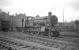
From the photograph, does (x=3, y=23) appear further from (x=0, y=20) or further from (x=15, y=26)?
(x=15, y=26)

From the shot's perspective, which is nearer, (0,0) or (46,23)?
(0,0)

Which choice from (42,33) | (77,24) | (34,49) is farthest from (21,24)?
(77,24)

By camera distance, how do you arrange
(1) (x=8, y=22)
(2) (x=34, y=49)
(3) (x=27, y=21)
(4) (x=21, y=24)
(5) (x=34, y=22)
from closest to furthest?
(2) (x=34, y=49) → (5) (x=34, y=22) → (3) (x=27, y=21) → (4) (x=21, y=24) → (1) (x=8, y=22)

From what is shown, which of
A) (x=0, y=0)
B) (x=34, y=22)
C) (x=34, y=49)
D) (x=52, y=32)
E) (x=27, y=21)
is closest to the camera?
(x=34, y=49)

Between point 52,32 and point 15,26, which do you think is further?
point 15,26

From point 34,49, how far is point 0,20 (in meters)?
18.6

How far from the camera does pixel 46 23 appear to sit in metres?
16.1

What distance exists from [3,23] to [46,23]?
522 inches

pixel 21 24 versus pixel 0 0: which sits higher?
pixel 0 0

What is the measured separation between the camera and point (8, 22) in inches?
914

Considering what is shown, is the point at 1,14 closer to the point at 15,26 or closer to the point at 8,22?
the point at 8,22

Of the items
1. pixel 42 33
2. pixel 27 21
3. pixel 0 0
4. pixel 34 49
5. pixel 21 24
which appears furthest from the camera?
pixel 21 24

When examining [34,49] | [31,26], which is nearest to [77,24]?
[31,26]

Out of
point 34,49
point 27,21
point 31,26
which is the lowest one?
point 34,49
